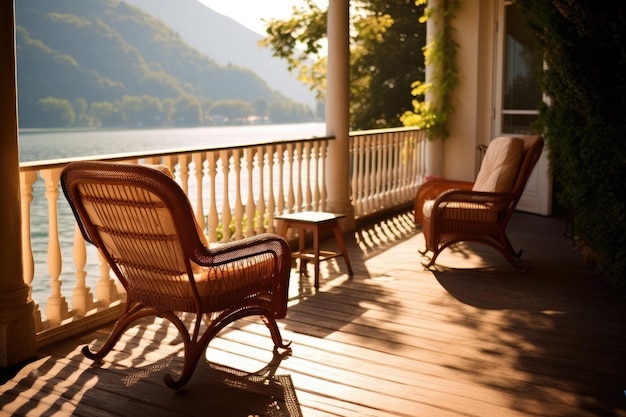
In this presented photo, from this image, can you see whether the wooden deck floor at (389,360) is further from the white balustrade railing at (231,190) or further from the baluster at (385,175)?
the baluster at (385,175)

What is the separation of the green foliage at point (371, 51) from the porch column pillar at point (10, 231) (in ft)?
42.1

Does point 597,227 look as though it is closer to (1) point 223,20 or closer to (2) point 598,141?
(2) point 598,141

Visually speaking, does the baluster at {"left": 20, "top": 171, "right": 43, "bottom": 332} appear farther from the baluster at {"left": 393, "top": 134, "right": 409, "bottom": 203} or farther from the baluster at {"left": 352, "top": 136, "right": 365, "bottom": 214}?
the baluster at {"left": 393, "top": 134, "right": 409, "bottom": 203}

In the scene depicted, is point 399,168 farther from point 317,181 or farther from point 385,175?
point 317,181

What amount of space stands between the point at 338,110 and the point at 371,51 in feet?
37.7

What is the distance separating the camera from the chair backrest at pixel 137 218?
10.4ft

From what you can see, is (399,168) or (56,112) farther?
(56,112)

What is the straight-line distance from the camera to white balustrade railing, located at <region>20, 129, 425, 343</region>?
3.99m

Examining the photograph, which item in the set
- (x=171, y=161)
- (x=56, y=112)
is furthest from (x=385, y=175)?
(x=56, y=112)

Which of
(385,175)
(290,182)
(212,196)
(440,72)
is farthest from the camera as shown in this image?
(440,72)

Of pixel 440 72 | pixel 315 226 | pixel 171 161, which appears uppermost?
pixel 440 72

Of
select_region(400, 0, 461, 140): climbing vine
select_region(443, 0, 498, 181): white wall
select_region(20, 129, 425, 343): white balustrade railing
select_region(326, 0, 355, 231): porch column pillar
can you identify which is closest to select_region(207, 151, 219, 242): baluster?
select_region(20, 129, 425, 343): white balustrade railing

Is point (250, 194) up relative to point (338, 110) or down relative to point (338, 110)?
down

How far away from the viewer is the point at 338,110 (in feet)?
23.6
